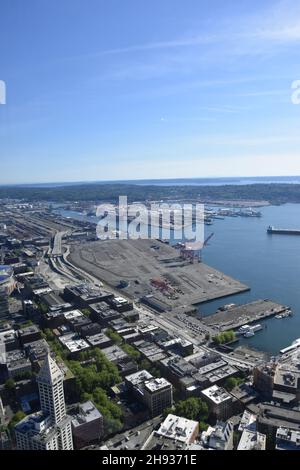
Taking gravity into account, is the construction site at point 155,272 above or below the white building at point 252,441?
above

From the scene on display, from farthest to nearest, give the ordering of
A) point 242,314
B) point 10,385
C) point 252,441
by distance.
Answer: point 242,314 → point 10,385 → point 252,441

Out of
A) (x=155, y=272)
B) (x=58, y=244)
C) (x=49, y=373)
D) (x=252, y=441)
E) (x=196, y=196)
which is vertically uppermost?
(x=196, y=196)

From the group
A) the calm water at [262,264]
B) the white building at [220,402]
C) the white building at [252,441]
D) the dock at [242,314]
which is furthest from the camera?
the dock at [242,314]

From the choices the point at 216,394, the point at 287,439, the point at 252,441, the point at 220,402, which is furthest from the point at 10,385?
the point at 287,439

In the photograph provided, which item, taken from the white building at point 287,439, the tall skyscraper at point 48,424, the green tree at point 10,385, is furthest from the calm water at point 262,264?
the tall skyscraper at point 48,424

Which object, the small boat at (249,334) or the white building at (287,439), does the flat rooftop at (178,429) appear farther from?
the small boat at (249,334)

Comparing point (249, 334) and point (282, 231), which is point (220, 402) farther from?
point (282, 231)

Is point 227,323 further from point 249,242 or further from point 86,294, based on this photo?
point 249,242
